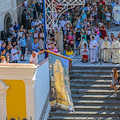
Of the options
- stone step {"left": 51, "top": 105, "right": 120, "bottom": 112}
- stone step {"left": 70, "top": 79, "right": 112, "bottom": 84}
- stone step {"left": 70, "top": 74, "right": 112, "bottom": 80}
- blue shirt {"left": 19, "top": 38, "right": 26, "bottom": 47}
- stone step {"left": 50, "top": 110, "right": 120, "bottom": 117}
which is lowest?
stone step {"left": 50, "top": 110, "right": 120, "bottom": 117}

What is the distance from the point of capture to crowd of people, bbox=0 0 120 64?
26.5m

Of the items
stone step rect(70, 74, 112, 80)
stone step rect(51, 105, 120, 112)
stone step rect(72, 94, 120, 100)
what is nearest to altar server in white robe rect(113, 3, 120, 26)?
stone step rect(70, 74, 112, 80)

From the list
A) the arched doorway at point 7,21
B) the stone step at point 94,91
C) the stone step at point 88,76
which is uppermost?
the arched doorway at point 7,21

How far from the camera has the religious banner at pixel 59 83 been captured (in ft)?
68.8

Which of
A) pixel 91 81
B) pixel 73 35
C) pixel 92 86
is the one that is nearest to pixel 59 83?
pixel 92 86

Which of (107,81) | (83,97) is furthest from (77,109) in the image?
(107,81)

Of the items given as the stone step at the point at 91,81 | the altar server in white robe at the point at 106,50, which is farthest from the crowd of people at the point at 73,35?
the stone step at the point at 91,81

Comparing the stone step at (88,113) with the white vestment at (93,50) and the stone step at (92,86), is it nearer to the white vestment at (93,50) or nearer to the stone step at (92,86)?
the stone step at (92,86)

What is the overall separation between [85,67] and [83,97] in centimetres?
196

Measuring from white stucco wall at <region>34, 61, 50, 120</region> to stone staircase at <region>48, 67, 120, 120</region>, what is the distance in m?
1.42

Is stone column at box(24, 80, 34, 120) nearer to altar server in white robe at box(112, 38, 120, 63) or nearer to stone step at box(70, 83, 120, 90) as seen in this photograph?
stone step at box(70, 83, 120, 90)

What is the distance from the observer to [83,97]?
961 inches

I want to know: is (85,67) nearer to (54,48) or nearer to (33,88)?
(54,48)

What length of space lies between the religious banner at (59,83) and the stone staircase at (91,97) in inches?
70.7
